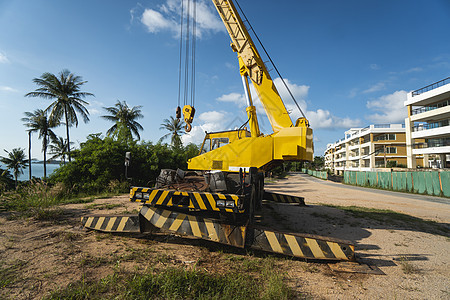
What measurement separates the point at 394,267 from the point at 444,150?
34111mm

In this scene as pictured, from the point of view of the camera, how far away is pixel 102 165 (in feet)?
45.3

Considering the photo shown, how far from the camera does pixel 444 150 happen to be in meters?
27.1

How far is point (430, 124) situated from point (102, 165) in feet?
129

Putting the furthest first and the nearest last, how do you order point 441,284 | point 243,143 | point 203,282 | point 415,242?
1. point 243,143
2. point 415,242
3. point 441,284
4. point 203,282

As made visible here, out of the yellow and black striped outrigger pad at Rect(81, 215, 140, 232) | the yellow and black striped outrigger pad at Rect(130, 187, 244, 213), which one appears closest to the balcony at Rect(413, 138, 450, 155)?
the yellow and black striped outrigger pad at Rect(130, 187, 244, 213)

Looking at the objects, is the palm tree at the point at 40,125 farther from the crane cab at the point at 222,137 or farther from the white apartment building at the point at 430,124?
the white apartment building at the point at 430,124

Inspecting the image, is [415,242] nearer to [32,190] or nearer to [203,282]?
[203,282]

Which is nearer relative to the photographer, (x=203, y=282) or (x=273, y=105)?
(x=203, y=282)

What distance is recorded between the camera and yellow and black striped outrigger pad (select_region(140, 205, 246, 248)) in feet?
12.3

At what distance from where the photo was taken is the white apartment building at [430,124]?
27.3 metres

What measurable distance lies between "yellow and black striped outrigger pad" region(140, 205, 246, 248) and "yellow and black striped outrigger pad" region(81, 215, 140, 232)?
0.34 metres

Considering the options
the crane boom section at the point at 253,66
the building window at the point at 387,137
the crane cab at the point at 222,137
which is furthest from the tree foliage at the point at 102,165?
the building window at the point at 387,137

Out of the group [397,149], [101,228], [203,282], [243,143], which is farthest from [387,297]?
[397,149]

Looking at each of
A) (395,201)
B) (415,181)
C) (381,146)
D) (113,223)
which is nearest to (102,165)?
(113,223)
